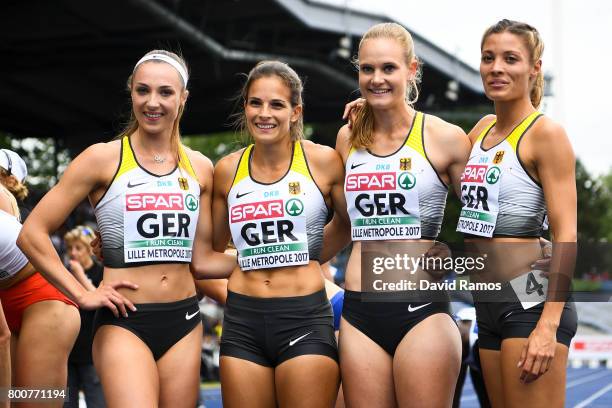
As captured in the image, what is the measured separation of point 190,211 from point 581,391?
29.5 ft

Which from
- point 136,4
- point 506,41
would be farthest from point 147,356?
point 136,4

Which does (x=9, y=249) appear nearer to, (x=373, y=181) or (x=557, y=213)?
(x=373, y=181)

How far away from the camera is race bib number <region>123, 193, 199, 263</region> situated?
152 inches

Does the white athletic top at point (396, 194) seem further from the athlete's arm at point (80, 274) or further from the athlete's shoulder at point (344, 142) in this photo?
the athlete's arm at point (80, 274)

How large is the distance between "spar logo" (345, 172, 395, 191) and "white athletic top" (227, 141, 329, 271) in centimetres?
20

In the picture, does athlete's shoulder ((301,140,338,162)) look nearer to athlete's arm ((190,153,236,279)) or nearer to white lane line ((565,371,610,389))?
athlete's arm ((190,153,236,279))

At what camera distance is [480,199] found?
375cm

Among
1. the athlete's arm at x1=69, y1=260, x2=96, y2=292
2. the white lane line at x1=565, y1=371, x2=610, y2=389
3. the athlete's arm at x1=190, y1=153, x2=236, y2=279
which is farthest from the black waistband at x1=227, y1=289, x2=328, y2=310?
the white lane line at x1=565, y1=371, x2=610, y2=389

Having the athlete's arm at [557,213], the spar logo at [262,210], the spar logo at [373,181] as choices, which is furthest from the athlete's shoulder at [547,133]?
the spar logo at [262,210]

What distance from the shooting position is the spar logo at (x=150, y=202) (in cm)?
388

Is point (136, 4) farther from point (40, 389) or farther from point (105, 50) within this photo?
point (40, 389)

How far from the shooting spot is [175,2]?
14.9m

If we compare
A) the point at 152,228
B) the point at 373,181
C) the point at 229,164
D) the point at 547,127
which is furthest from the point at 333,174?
the point at 547,127

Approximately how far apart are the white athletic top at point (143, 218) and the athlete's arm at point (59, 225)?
0.37 ft
